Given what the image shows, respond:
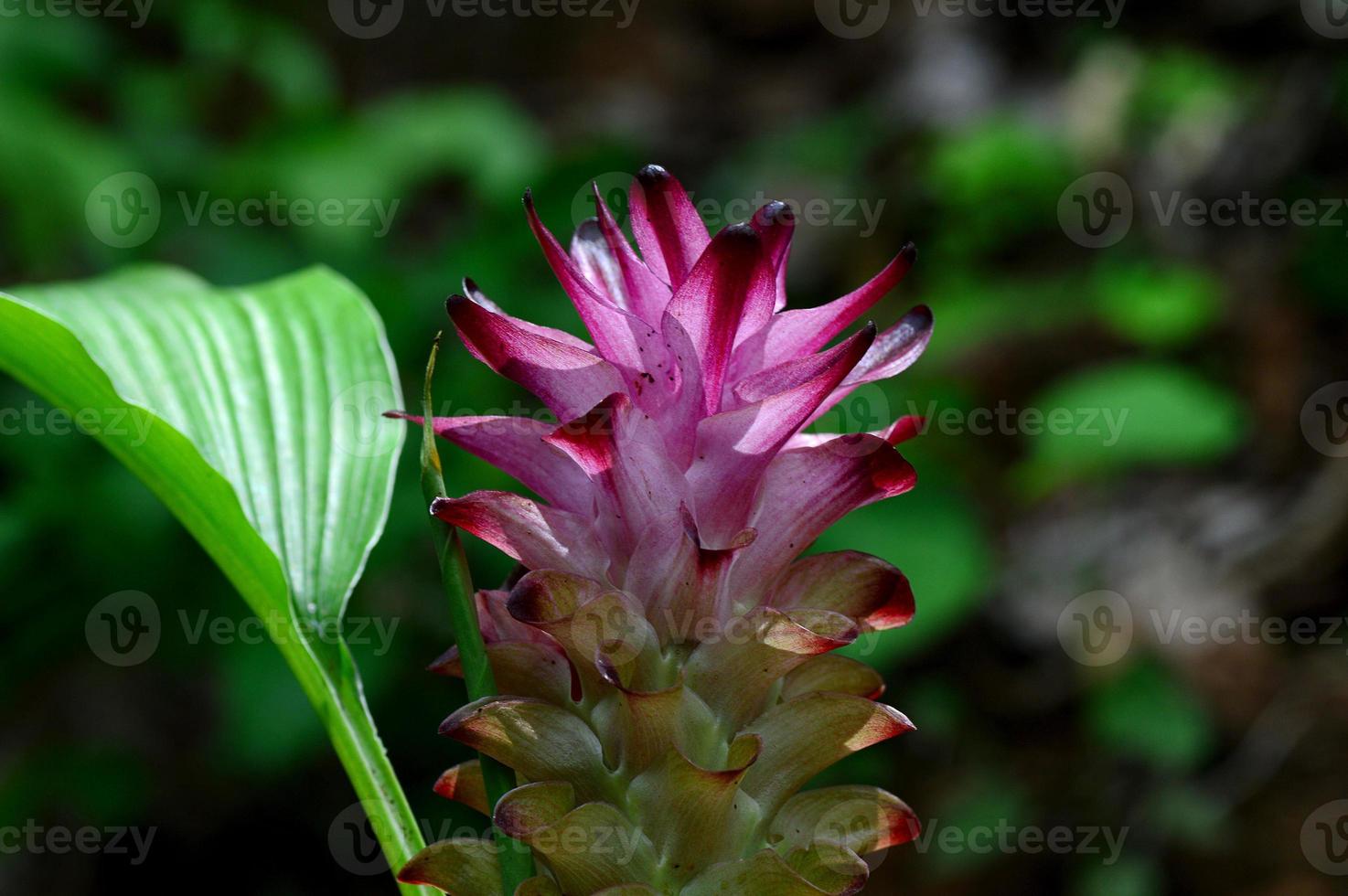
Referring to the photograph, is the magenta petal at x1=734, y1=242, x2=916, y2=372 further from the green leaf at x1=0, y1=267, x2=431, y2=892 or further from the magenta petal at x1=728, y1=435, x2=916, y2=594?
the green leaf at x1=0, y1=267, x2=431, y2=892

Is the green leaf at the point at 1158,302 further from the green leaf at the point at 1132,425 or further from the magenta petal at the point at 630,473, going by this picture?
the magenta petal at the point at 630,473

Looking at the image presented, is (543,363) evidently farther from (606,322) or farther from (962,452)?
(962,452)

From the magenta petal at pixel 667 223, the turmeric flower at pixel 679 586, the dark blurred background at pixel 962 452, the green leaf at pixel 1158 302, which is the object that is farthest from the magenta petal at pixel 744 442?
the green leaf at pixel 1158 302

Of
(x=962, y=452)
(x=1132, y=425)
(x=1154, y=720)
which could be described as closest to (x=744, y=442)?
(x=1154, y=720)

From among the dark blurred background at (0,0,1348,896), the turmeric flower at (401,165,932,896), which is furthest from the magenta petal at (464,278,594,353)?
the dark blurred background at (0,0,1348,896)

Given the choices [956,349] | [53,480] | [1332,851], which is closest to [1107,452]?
[956,349]

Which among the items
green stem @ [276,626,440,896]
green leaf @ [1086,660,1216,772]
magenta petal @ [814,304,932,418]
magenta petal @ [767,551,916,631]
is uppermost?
magenta petal @ [814,304,932,418]

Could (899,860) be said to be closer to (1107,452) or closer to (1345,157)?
(1107,452)
